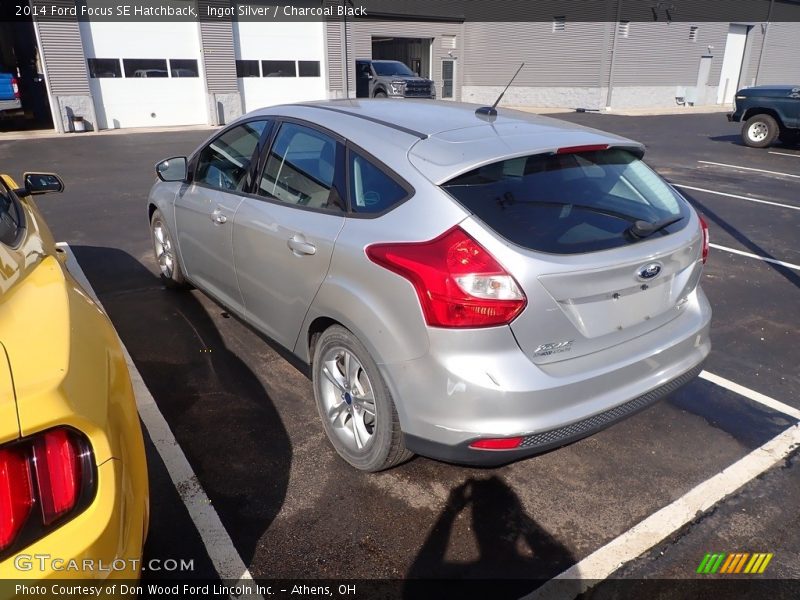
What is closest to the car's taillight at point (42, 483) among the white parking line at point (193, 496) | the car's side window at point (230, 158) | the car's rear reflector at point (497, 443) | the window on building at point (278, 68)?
the white parking line at point (193, 496)

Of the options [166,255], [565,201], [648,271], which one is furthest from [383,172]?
[166,255]

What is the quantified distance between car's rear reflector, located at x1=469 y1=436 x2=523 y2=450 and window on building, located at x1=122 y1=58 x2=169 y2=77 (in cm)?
2081

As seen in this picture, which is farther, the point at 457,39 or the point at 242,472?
the point at 457,39

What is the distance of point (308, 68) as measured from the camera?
2242cm

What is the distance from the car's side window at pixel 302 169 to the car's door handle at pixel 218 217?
0.40 metres

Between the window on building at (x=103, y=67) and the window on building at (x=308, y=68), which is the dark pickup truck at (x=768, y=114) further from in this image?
the window on building at (x=103, y=67)

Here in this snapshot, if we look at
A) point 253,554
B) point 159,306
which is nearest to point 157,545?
point 253,554

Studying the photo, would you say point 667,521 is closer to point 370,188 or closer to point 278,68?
point 370,188

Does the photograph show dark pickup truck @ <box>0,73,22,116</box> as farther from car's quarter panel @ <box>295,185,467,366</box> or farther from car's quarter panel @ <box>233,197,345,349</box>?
car's quarter panel @ <box>295,185,467,366</box>

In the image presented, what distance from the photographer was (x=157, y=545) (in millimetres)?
2553

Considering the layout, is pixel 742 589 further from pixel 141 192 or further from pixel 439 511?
pixel 141 192

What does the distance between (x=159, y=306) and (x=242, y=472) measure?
2.56 meters

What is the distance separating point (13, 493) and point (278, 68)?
22.6 metres

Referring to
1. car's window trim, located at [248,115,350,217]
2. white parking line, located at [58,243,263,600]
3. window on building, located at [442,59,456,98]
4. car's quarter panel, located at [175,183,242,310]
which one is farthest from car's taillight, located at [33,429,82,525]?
window on building, located at [442,59,456,98]
